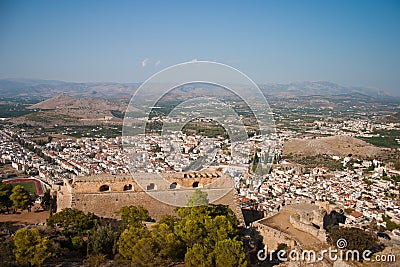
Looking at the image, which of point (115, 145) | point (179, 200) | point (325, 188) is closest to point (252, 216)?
point (179, 200)

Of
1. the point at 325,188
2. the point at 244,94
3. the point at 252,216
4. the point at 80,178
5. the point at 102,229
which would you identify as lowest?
the point at 325,188

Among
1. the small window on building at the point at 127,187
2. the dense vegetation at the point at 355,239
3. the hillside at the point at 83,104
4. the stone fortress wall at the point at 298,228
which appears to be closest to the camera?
the dense vegetation at the point at 355,239

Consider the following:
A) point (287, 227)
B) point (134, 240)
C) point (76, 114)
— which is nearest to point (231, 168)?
point (287, 227)

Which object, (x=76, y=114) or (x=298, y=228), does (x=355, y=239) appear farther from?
(x=76, y=114)

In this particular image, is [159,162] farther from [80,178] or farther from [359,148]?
[359,148]

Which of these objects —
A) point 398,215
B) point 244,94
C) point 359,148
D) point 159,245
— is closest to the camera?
point 159,245

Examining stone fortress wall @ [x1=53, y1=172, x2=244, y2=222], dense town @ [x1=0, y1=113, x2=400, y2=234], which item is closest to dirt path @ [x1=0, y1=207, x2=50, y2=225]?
stone fortress wall @ [x1=53, y1=172, x2=244, y2=222]

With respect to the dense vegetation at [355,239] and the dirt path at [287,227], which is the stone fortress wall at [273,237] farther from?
the dense vegetation at [355,239]

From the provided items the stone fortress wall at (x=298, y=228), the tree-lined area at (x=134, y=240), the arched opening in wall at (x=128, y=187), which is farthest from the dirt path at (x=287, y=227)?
the arched opening in wall at (x=128, y=187)
